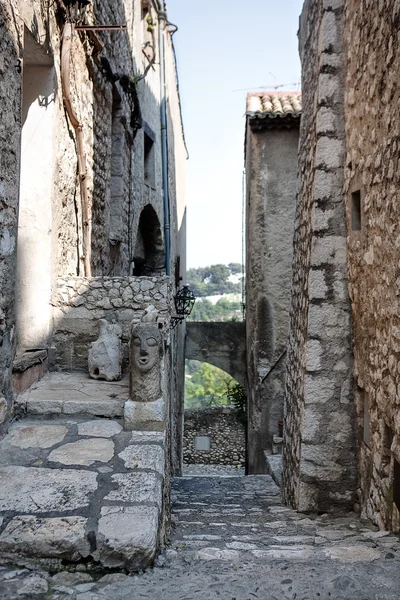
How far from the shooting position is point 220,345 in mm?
10695

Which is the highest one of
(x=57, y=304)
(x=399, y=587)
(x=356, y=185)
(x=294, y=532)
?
(x=356, y=185)

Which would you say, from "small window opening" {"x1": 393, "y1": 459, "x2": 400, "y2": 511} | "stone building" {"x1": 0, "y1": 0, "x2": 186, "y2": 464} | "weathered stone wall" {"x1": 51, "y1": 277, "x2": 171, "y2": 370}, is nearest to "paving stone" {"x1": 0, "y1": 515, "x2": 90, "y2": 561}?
"stone building" {"x1": 0, "y1": 0, "x2": 186, "y2": 464}

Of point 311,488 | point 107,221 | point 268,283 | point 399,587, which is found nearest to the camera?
point 399,587

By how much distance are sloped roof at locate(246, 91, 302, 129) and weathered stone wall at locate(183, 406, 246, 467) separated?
7.45 metres

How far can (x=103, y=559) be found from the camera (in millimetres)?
2127

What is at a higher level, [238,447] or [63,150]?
[63,150]

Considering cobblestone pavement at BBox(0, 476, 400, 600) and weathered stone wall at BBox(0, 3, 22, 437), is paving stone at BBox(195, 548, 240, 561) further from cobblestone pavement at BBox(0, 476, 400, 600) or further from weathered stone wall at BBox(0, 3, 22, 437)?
weathered stone wall at BBox(0, 3, 22, 437)

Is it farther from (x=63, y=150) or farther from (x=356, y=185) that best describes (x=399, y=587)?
(x=63, y=150)

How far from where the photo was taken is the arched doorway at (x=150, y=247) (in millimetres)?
10711

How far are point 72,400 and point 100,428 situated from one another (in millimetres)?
355

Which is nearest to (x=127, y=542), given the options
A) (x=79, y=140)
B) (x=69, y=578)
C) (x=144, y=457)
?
(x=69, y=578)

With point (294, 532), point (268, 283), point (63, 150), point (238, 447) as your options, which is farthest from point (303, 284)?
point (238, 447)

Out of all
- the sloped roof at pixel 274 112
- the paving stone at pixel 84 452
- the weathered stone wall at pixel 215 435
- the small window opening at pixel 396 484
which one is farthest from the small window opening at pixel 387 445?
the weathered stone wall at pixel 215 435

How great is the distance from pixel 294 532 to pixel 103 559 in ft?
5.37
